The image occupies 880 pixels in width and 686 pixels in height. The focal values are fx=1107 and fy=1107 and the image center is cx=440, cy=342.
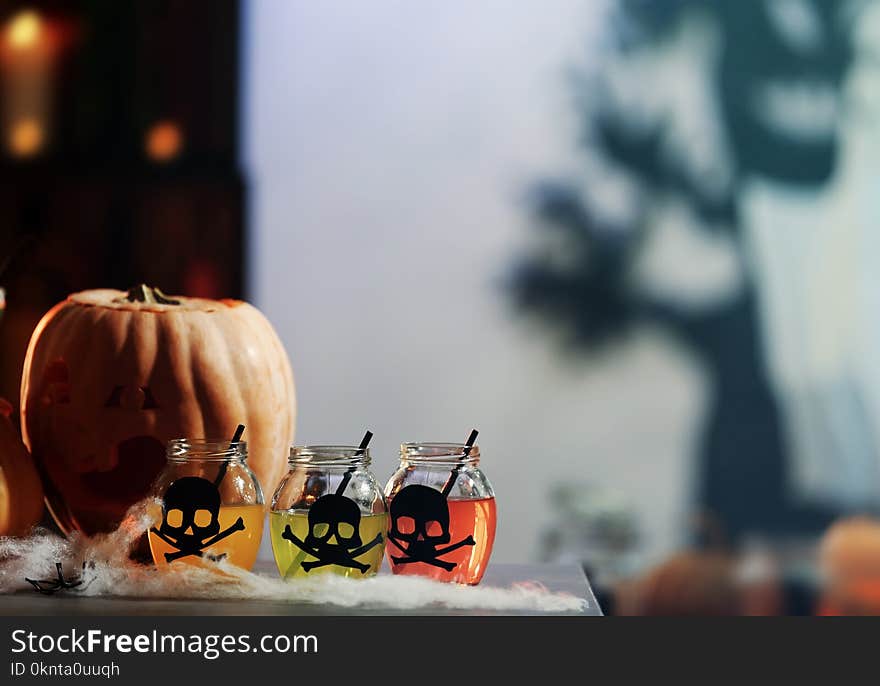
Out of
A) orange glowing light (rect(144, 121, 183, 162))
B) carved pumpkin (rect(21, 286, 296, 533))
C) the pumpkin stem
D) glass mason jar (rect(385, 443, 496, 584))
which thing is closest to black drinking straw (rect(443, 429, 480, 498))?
glass mason jar (rect(385, 443, 496, 584))

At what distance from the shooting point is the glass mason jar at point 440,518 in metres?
0.99

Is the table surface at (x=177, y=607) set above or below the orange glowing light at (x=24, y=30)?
below

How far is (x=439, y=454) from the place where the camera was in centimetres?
103

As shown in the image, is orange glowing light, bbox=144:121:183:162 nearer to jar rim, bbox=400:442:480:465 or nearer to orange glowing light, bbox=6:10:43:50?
orange glowing light, bbox=6:10:43:50

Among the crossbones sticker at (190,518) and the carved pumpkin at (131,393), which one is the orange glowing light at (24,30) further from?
the crossbones sticker at (190,518)

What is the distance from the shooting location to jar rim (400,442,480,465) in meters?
1.03

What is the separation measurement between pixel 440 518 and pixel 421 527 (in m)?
0.02

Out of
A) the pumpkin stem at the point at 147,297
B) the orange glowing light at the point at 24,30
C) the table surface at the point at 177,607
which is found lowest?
the table surface at the point at 177,607

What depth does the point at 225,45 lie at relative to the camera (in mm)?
1879

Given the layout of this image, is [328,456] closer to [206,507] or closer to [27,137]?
[206,507]

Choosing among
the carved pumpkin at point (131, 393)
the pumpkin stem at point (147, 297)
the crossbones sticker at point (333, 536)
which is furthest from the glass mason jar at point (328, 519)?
the pumpkin stem at point (147, 297)

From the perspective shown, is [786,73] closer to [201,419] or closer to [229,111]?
[229,111]

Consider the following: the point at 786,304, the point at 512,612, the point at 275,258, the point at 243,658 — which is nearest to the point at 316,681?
the point at 243,658

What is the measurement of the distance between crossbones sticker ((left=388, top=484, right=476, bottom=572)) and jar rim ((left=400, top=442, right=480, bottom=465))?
0.04 meters
